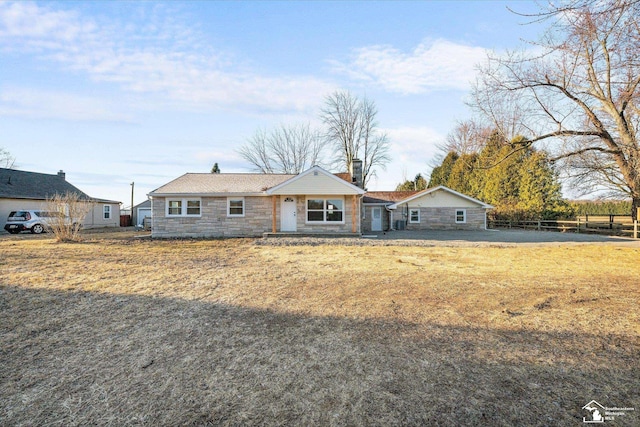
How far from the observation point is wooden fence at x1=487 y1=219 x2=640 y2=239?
20.6 metres

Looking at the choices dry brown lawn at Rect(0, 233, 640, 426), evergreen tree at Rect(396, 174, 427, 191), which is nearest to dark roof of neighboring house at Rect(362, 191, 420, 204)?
evergreen tree at Rect(396, 174, 427, 191)

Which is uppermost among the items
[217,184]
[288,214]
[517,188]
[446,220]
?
[517,188]

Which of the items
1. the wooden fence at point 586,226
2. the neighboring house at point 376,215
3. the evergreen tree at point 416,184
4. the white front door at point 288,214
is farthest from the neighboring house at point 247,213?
the evergreen tree at point 416,184

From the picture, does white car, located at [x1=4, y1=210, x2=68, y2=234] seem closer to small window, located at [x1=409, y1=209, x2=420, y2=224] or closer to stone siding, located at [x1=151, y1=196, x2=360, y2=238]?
stone siding, located at [x1=151, y1=196, x2=360, y2=238]

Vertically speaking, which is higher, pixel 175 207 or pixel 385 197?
pixel 385 197

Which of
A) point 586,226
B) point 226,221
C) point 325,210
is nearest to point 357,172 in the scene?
point 325,210

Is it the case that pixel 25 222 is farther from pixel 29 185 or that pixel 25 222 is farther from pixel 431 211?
pixel 431 211

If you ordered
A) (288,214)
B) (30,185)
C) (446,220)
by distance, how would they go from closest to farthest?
1. (288,214)
2. (446,220)
3. (30,185)

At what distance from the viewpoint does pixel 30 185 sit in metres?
26.3

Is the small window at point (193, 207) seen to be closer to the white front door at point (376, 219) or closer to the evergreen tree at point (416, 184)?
the white front door at point (376, 219)

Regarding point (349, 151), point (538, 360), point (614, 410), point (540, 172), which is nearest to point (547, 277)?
point (538, 360)

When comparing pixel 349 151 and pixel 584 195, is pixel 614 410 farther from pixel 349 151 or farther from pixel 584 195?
pixel 349 151

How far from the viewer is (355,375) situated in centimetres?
325

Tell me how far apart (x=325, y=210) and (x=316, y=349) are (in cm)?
1494
